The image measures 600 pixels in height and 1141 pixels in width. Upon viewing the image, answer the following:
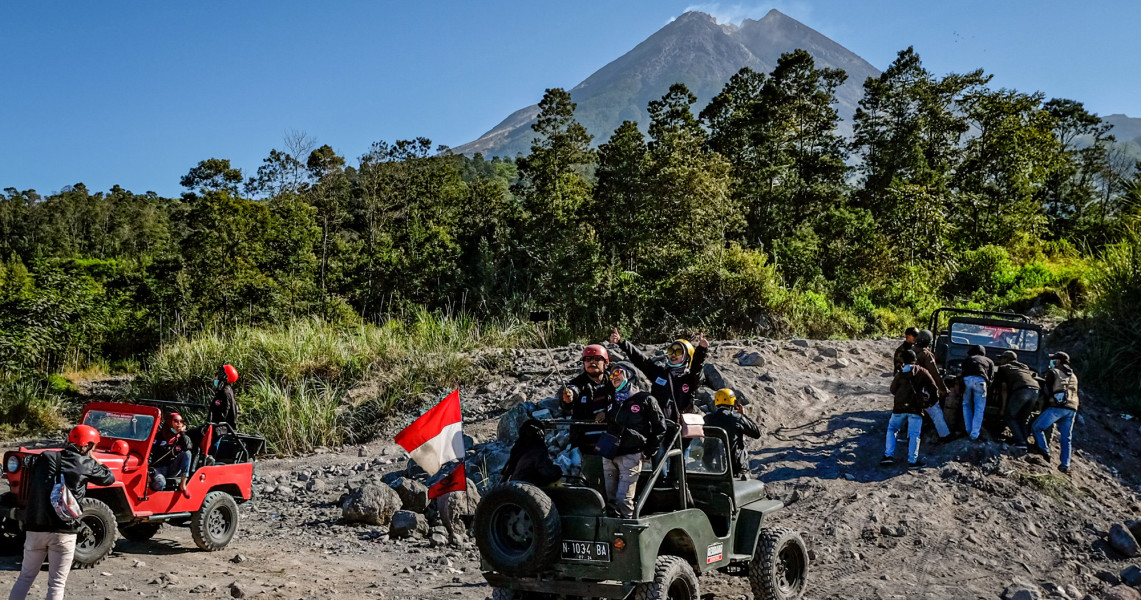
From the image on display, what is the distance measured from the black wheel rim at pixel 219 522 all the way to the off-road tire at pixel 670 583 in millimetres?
5976

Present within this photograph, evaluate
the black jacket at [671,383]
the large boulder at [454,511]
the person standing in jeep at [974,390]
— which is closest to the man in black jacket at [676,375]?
the black jacket at [671,383]

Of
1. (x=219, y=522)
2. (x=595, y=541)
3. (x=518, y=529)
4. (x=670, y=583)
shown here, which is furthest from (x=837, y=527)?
(x=219, y=522)

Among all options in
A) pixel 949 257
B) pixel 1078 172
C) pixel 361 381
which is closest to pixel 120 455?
pixel 361 381

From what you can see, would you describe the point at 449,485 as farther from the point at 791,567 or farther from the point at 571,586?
the point at 571,586

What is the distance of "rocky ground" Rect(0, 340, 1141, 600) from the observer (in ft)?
28.0

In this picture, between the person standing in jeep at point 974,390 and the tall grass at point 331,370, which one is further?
the tall grass at point 331,370

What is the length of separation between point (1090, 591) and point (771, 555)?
3732 mm

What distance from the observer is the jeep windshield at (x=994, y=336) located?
13.7m

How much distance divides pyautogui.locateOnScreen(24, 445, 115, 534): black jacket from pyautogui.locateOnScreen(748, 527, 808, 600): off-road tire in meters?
5.45

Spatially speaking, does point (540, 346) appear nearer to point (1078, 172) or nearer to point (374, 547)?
point (374, 547)

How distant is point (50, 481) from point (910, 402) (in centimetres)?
954

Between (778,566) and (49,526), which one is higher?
(49,526)

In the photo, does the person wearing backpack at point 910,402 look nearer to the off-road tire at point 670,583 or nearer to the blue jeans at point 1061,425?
the blue jeans at point 1061,425

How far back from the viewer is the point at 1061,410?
11234 millimetres
